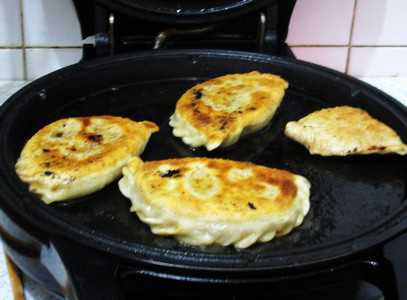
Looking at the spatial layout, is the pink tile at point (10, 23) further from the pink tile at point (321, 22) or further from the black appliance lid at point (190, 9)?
the pink tile at point (321, 22)

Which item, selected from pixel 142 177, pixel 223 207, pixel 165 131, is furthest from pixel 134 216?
pixel 165 131

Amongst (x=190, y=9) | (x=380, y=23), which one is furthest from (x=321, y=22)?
(x=190, y=9)

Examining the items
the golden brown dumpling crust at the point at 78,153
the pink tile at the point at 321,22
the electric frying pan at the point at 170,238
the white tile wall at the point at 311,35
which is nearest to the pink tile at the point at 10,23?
the white tile wall at the point at 311,35

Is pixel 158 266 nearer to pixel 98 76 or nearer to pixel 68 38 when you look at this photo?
pixel 98 76

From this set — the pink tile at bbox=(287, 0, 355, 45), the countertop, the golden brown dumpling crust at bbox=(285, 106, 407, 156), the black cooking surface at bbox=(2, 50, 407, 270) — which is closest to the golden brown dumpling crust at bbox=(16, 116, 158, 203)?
the black cooking surface at bbox=(2, 50, 407, 270)

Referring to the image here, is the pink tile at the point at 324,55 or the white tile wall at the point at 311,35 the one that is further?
the pink tile at the point at 324,55

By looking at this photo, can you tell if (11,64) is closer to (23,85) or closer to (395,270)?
(23,85)

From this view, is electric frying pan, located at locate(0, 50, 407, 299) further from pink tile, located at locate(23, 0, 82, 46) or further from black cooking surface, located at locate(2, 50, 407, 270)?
pink tile, located at locate(23, 0, 82, 46)
